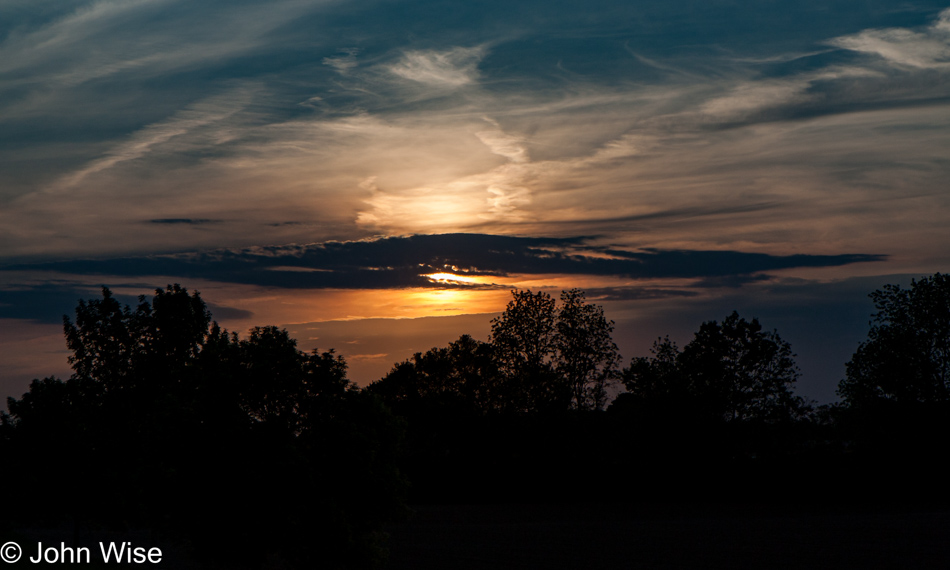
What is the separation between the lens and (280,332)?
25.2m

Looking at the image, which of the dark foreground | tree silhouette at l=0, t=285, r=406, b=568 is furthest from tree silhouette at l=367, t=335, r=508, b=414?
tree silhouette at l=0, t=285, r=406, b=568

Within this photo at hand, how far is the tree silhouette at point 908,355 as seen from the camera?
68.2 meters

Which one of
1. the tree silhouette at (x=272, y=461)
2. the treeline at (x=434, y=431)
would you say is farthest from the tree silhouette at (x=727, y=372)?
the tree silhouette at (x=272, y=461)

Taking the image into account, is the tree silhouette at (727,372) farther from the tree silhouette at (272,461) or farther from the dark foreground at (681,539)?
the tree silhouette at (272,461)

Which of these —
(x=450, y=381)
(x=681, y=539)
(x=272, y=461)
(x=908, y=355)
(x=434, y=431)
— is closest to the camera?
(x=272, y=461)

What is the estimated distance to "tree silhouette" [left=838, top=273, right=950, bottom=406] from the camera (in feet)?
224

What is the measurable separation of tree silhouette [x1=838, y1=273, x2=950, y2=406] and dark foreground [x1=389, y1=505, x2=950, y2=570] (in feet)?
46.1

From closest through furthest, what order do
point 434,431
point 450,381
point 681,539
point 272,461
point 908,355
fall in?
point 272,461, point 681,539, point 908,355, point 434,431, point 450,381

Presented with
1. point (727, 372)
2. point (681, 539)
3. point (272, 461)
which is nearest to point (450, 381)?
point (727, 372)

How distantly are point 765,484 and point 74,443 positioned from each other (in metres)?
50.8

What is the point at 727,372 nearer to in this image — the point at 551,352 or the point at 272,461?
the point at 551,352

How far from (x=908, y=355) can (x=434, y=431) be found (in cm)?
4640

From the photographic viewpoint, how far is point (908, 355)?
6894 centimetres

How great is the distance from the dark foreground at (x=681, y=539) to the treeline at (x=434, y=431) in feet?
22.2
